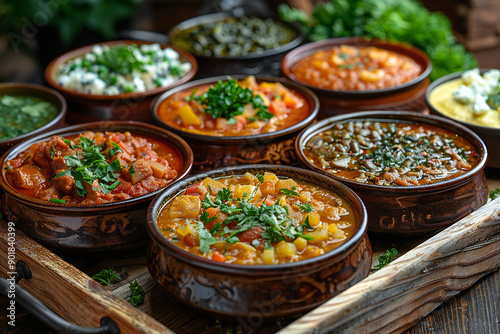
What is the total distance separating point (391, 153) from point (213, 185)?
1.07m

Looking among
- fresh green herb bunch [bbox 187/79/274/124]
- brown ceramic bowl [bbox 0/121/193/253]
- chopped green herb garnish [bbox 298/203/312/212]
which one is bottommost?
brown ceramic bowl [bbox 0/121/193/253]

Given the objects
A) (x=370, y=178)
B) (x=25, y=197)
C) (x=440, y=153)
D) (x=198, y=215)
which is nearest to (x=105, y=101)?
(x=25, y=197)

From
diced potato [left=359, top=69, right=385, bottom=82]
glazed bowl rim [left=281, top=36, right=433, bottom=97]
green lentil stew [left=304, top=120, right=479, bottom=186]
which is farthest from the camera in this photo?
diced potato [left=359, top=69, right=385, bottom=82]

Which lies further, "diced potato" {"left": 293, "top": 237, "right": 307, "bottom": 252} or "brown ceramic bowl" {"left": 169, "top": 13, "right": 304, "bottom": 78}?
"brown ceramic bowl" {"left": 169, "top": 13, "right": 304, "bottom": 78}

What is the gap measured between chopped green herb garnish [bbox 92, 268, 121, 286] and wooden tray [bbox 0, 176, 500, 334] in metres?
0.04

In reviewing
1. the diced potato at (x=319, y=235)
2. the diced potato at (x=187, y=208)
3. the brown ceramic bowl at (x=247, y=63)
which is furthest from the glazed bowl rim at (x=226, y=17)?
the diced potato at (x=319, y=235)

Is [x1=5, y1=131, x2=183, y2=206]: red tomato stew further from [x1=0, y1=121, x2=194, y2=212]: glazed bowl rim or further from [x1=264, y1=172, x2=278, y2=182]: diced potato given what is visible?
[x1=264, y1=172, x2=278, y2=182]: diced potato

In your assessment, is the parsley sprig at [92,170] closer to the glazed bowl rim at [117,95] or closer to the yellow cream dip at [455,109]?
the glazed bowl rim at [117,95]

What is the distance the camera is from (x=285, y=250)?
85.2 inches

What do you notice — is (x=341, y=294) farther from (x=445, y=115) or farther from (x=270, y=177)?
(x=445, y=115)

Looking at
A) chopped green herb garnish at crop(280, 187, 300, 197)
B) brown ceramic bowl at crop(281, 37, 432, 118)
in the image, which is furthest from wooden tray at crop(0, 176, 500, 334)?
brown ceramic bowl at crop(281, 37, 432, 118)

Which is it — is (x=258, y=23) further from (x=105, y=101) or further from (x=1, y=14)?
(x=1, y=14)

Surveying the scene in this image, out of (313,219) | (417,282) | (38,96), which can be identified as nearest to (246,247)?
(313,219)

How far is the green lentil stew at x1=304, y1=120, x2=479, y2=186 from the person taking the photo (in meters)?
2.84
